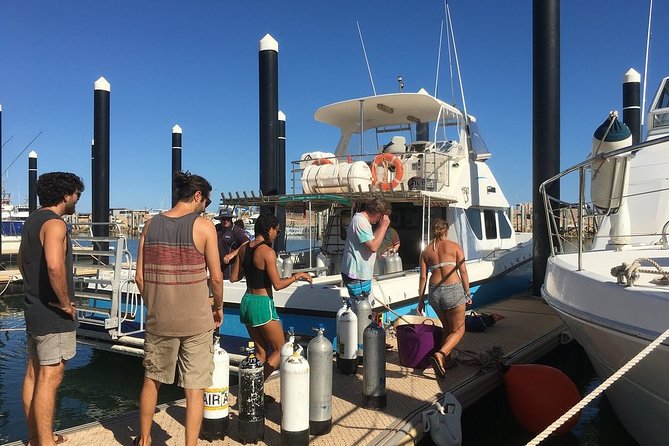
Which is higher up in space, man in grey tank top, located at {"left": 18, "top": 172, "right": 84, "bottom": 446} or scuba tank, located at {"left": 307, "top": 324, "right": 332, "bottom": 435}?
man in grey tank top, located at {"left": 18, "top": 172, "right": 84, "bottom": 446}

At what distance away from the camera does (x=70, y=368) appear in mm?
8086

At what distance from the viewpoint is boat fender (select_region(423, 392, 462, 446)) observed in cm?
398

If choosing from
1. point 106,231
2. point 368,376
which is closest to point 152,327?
point 368,376

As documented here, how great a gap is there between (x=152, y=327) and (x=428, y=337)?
9.35 ft

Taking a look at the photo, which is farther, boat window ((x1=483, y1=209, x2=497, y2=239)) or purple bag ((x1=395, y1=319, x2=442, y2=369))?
boat window ((x1=483, y1=209, x2=497, y2=239))

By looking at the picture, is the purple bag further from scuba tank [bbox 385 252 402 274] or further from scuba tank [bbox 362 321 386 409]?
scuba tank [bbox 385 252 402 274]

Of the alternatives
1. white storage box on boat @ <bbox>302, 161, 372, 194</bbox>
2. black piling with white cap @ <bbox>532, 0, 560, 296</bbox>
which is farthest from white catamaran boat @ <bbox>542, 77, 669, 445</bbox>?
white storage box on boat @ <bbox>302, 161, 372, 194</bbox>

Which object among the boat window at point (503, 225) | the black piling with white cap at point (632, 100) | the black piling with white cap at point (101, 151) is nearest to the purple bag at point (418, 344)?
the boat window at point (503, 225)

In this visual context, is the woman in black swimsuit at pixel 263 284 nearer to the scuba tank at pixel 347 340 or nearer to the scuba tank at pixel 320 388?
the scuba tank at pixel 320 388

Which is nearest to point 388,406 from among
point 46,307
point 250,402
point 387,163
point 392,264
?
point 250,402

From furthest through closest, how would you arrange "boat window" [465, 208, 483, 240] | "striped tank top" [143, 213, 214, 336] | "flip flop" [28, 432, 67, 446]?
"boat window" [465, 208, 483, 240] → "flip flop" [28, 432, 67, 446] → "striped tank top" [143, 213, 214, 336]

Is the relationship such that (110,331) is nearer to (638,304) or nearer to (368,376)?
(368,376)

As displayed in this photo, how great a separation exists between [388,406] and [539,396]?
1423 mm

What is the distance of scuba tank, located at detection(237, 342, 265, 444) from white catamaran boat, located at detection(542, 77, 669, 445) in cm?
242
